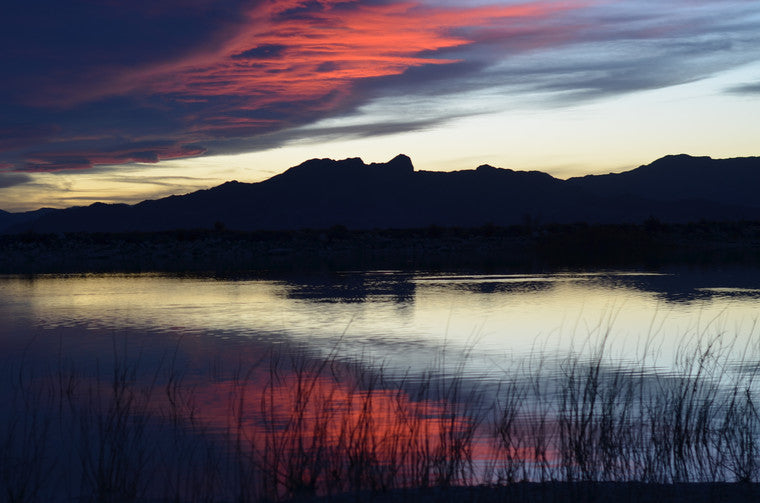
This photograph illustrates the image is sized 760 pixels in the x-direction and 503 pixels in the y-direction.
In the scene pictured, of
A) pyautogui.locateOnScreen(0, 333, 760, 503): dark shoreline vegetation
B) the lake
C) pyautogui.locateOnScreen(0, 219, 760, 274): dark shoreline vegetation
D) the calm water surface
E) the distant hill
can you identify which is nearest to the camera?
pyautogui.locateOnScreen(0, 333, 760, 503): dark shoreline vegetation

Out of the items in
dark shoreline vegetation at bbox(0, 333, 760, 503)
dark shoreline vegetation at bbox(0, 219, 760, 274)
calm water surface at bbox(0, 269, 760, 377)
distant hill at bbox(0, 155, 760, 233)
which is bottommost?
dark shoreline vegetation at bbox(0, 333, 760, 503)

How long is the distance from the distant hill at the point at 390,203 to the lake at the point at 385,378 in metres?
110

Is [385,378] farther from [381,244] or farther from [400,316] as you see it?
[381,244]

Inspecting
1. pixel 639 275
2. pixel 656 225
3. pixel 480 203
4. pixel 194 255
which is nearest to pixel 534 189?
pixel 480 203

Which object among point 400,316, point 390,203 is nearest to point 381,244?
point 400,316

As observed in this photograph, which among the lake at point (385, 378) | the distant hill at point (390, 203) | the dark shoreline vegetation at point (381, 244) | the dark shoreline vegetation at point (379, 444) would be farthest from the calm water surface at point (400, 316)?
the distant hill at point (390, 203)

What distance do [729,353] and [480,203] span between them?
135103 mm

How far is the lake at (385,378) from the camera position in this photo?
7.33 m

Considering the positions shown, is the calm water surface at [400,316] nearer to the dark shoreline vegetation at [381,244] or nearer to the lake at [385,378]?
the lake at [385,378]

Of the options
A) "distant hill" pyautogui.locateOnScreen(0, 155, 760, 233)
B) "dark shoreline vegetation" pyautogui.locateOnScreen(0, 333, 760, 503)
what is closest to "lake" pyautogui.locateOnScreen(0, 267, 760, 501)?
"dark shoreline vegetation" pyautogui.locateOnScreen(0, 333, 760, 503)

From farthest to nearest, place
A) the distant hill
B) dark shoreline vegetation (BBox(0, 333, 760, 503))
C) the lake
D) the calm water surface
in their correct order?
the distant hill, the calm water surface, the lake, dark shoreline vegetation (BBox(0, 333, 760, 503))

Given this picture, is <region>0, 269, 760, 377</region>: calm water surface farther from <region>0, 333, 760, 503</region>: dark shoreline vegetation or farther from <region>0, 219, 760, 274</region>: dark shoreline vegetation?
<region>0, 219, 760, 274</region>: dark shoreline vegetation

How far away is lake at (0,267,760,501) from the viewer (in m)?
7.33

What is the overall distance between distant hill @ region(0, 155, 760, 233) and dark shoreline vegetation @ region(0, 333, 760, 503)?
12046 centimetres
